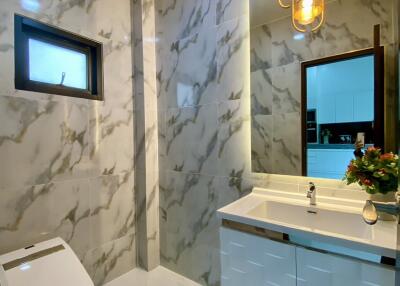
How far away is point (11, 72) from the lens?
1.41 meters

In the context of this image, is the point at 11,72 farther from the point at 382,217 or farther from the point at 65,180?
the point at 382,217

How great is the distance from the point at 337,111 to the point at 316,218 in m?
0.61

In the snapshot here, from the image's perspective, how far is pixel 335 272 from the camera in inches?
36.8

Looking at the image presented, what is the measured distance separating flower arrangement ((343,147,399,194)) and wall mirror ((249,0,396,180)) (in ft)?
0.43

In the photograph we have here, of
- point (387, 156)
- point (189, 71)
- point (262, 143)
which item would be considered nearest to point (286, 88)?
point (262, 143)

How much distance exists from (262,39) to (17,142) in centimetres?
169

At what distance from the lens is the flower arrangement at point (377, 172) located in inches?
41.9

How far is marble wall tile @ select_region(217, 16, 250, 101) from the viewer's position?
162 cm

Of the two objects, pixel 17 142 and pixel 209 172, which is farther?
pixel 209 172

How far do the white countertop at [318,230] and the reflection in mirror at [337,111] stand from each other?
0.17m

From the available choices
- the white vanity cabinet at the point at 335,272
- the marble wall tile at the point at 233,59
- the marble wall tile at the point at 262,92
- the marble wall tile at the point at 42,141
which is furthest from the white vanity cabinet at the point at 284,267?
the marble wall tile at the point at 42,141

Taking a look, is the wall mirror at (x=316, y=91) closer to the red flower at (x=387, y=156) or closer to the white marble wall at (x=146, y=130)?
the red flower at (x=387, y=156)

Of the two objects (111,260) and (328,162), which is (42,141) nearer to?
(111,260)

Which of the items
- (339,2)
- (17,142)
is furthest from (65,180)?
(339,2)
